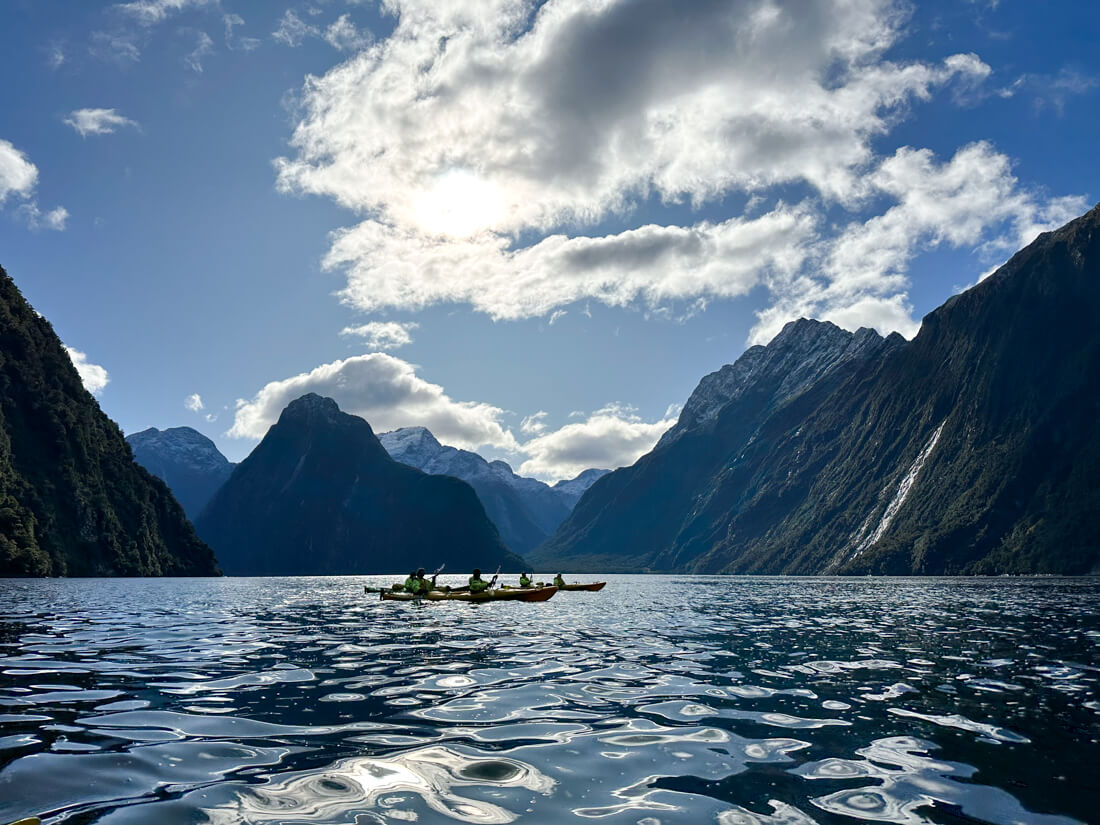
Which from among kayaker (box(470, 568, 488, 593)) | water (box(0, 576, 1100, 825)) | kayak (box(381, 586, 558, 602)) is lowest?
kayak (box(381, 586, 558, 602))

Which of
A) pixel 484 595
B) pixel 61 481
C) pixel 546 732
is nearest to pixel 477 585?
pixel 484 595

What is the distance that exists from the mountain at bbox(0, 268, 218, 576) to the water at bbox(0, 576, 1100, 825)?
109251mm

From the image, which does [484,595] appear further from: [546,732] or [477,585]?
[546,732]

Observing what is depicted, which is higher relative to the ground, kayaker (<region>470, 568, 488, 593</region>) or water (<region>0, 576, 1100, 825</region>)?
water (<region>0, 576, 1100, 825</region>)

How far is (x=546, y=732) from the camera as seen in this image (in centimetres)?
1263

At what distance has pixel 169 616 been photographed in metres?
40.9

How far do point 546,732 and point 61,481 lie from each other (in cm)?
15243

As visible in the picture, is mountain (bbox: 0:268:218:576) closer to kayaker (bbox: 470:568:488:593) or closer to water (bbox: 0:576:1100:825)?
kayaker (bbox: 470:568:488:593)

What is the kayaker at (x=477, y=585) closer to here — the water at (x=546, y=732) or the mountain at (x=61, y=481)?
the water at (x=546, y=732)

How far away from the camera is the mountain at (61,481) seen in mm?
116625

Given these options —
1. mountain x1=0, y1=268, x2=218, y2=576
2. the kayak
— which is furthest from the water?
mountain x1=0, y1=268, x2=218, y2=576

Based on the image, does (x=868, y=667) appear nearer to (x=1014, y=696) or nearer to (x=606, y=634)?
(x=1014, y=696)

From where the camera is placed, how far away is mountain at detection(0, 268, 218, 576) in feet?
383

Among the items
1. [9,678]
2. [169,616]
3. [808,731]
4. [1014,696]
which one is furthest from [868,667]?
[169,616]
